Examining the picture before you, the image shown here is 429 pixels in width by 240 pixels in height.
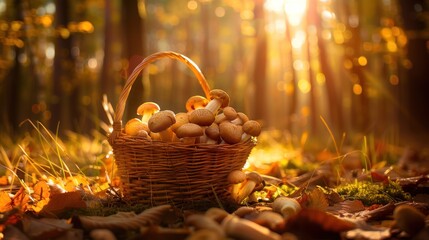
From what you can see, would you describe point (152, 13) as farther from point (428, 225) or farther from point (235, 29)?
point (428, 225)

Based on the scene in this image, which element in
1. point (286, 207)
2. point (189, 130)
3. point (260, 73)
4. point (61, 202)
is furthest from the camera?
point (260, 73)

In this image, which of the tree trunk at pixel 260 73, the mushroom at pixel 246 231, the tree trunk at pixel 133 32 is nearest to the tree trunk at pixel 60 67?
the tree trunk at pixel 133 32

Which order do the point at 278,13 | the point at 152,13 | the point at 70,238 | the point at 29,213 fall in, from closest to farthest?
the point at 70,238, the point at 29,213, the point at 278,13, the point at 152,13

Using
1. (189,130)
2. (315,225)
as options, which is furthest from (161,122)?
(315,225)

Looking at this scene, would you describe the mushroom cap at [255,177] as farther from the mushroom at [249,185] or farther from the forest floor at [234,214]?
the forest floor at [234,214]

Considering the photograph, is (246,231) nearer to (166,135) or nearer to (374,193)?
(166,135)

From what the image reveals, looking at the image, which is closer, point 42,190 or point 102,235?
point 102,235

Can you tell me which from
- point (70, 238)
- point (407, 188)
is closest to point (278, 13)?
point (407, 188)
